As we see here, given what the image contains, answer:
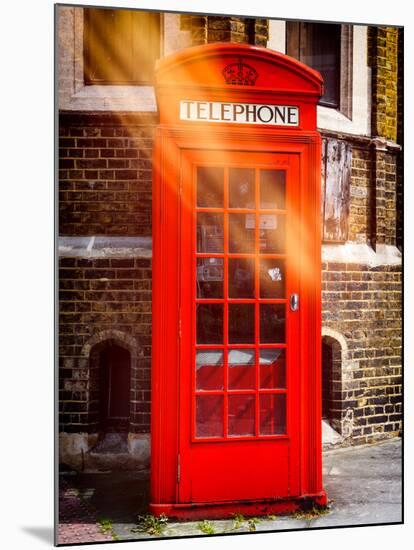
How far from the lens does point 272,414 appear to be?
3996 millimetres

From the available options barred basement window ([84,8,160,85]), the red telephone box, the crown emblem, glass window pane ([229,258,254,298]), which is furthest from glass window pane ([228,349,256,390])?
barred basement window ([84,8,160,85])

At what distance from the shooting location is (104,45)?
4395 millimetres

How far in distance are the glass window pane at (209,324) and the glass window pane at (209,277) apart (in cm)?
7

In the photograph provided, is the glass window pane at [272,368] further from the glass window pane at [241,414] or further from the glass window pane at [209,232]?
the glass window pane at [209,232]

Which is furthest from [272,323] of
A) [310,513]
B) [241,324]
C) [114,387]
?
[114,387]

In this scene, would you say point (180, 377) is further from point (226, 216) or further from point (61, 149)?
point (61, 149)

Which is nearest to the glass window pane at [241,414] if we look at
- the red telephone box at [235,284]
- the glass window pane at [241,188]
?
the red telephone box at [235,284]

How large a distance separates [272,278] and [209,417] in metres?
0.86

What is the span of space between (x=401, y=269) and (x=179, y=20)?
7.22ft

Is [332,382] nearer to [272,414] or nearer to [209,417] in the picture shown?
[272,414]

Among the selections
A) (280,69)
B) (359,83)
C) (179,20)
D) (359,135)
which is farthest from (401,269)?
(179,20)

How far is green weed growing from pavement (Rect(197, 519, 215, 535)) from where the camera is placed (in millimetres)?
3936

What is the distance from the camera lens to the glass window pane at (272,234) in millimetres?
3967

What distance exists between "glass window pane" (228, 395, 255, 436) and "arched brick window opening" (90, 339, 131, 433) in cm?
93
